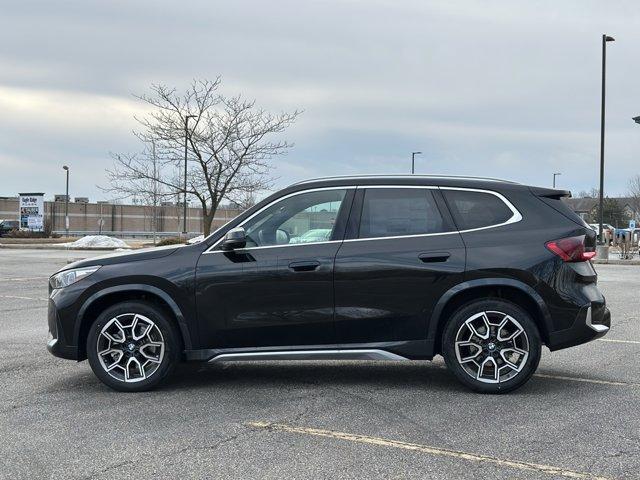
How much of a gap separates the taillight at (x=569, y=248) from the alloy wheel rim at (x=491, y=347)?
0.67 m

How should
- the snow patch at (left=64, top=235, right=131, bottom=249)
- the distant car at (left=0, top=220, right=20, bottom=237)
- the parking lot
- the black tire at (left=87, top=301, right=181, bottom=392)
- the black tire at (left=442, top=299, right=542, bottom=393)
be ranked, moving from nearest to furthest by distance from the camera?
the parking lot
the black tire at (left=442, top=299, right=542, bottom=393)
the black tire at (left=87, top=301, right=181, bottom=392)
the snow patch at (left=64, top=235, right=131, bottom=249)
the distant car at (left=0, top=220, right=20, bottom=237)

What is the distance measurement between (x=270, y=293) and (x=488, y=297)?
1.82m

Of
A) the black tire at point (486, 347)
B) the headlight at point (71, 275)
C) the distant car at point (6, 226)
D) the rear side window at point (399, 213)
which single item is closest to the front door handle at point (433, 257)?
the rear side window at point (399, 213)

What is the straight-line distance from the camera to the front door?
5.59 m

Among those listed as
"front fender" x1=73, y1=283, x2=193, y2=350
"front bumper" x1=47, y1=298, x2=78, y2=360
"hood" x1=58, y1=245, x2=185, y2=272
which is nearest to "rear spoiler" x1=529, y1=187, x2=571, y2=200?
"hood" x1=58, y1=245, x2=185, y2=272

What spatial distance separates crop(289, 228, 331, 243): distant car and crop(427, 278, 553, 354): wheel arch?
1.09 metres

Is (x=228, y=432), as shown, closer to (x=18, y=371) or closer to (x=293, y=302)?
(x=293, y=302)

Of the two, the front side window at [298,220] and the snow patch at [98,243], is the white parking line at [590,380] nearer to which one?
the front side window at [298,220]

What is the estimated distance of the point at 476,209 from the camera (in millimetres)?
5812

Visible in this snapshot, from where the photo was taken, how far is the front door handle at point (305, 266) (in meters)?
5.60

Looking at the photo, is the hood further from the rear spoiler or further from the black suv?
the rear spoiler

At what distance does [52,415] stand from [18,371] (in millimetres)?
1836

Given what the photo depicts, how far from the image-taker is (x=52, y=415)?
5145 millimetres

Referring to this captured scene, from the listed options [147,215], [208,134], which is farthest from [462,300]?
[147,215]
